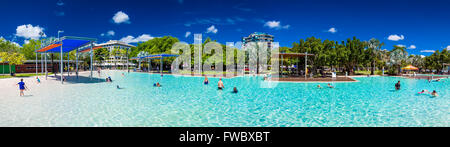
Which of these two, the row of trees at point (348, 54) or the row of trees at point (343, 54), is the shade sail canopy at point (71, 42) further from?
the row of trees at point (348, 54)

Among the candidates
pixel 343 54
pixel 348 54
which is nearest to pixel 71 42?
pixel 343 54

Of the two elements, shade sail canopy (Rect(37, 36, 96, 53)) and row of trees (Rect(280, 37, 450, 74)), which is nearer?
shade sail canopy (Rect(37, 36, 96, 53))

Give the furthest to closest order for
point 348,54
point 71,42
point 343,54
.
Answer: point 348,54 < point 343,54 < point 71,42

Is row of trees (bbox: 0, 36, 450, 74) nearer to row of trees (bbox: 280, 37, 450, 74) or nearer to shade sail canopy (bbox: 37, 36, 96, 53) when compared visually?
row of trees (bbox: 280, 37, 450, 74)

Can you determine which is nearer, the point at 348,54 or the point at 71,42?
the point at 71,42

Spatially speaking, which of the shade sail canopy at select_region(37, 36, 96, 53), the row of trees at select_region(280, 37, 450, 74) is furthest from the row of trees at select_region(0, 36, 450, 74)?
the shade sail canopy at select_region(37, 36, 96, 53)

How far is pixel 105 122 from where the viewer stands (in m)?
8.29

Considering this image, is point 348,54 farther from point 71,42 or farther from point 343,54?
point 71,42

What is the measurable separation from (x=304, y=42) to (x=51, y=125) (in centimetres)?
3851

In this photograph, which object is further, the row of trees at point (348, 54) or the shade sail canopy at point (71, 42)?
the row of trees at point (348, 54)

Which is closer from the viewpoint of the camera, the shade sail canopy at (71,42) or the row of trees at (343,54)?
the shade sail canopy at (71,42)

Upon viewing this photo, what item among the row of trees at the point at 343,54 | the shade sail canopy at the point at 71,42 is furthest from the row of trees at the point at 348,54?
the shade sail canopy at the point at 71,42
